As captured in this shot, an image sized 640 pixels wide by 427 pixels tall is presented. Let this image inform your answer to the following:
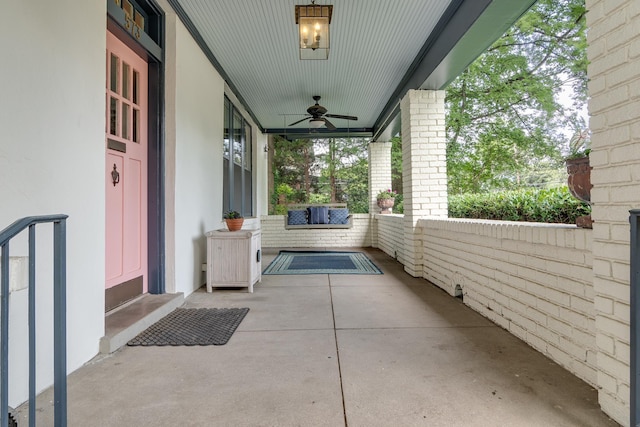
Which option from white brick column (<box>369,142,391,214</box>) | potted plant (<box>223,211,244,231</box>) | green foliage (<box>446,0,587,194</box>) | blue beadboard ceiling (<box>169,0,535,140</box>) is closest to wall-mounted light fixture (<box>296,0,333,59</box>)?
blue beadboard ceiling (<box>169,0,535,140</box>)

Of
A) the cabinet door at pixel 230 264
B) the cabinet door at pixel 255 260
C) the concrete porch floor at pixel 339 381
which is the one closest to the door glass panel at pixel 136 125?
the cabinet door at pixel 230 264

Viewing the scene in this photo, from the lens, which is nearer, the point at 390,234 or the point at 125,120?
the point at 125,120

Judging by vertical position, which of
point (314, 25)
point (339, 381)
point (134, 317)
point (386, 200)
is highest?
point (314, 25)

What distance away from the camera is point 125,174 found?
2576 mm

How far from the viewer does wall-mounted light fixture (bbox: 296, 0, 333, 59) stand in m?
2.65

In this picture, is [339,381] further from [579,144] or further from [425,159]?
[425,159]

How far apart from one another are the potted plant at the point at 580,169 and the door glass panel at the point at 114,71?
2923mm

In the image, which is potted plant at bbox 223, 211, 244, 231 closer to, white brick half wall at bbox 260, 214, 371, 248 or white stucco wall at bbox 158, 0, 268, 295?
white stucco wall at bbox 158, 0, 268, 295

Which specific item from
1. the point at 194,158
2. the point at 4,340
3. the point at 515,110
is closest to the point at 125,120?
the point at 194,158

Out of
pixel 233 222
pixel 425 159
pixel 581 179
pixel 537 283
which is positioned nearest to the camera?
pixel 581 179

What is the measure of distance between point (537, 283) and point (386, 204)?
5.10 meters

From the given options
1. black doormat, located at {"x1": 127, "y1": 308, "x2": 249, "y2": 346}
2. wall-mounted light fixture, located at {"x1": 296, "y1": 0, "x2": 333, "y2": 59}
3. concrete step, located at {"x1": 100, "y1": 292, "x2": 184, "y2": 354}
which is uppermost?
wall-mounted light fixture, located at {"x1": 296, "y1": 0, "x2": 333, "y2": 59}

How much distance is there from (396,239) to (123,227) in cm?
411

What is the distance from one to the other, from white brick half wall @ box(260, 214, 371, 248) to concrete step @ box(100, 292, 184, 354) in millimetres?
4702
